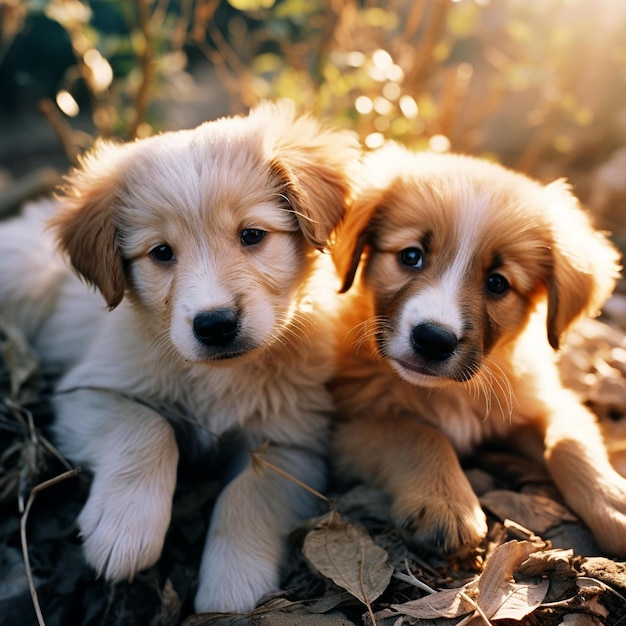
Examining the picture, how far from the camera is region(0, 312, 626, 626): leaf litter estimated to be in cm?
190

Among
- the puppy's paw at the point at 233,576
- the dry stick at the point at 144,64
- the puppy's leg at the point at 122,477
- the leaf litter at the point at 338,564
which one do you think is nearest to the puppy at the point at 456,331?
the leaf litter at the point at 338,564

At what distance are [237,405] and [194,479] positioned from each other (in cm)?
39

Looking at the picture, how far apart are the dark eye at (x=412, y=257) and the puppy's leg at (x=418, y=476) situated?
0.62 metres

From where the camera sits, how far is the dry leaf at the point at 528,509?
224cm

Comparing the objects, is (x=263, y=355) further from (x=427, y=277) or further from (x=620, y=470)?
(x=620, y=470)

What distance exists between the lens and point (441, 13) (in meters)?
3.67

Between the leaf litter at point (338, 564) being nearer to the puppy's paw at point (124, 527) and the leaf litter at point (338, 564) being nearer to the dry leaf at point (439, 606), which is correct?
the dry leaf at point (439, 606)

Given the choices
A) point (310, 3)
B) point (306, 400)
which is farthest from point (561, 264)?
point (310, 3)

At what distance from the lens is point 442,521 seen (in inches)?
82.4

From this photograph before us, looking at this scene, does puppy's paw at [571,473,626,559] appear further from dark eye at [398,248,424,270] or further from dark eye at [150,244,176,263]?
dark eye at [150,244,176,263]

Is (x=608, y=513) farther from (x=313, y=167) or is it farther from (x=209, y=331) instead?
(x=313, y=167)

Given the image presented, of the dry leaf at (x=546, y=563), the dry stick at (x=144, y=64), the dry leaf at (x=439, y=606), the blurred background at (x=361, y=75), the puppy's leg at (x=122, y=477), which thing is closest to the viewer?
the dry leaf at (x=439, y=606)

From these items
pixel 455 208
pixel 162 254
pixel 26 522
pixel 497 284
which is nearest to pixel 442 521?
pixel 497 284

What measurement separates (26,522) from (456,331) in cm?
163
